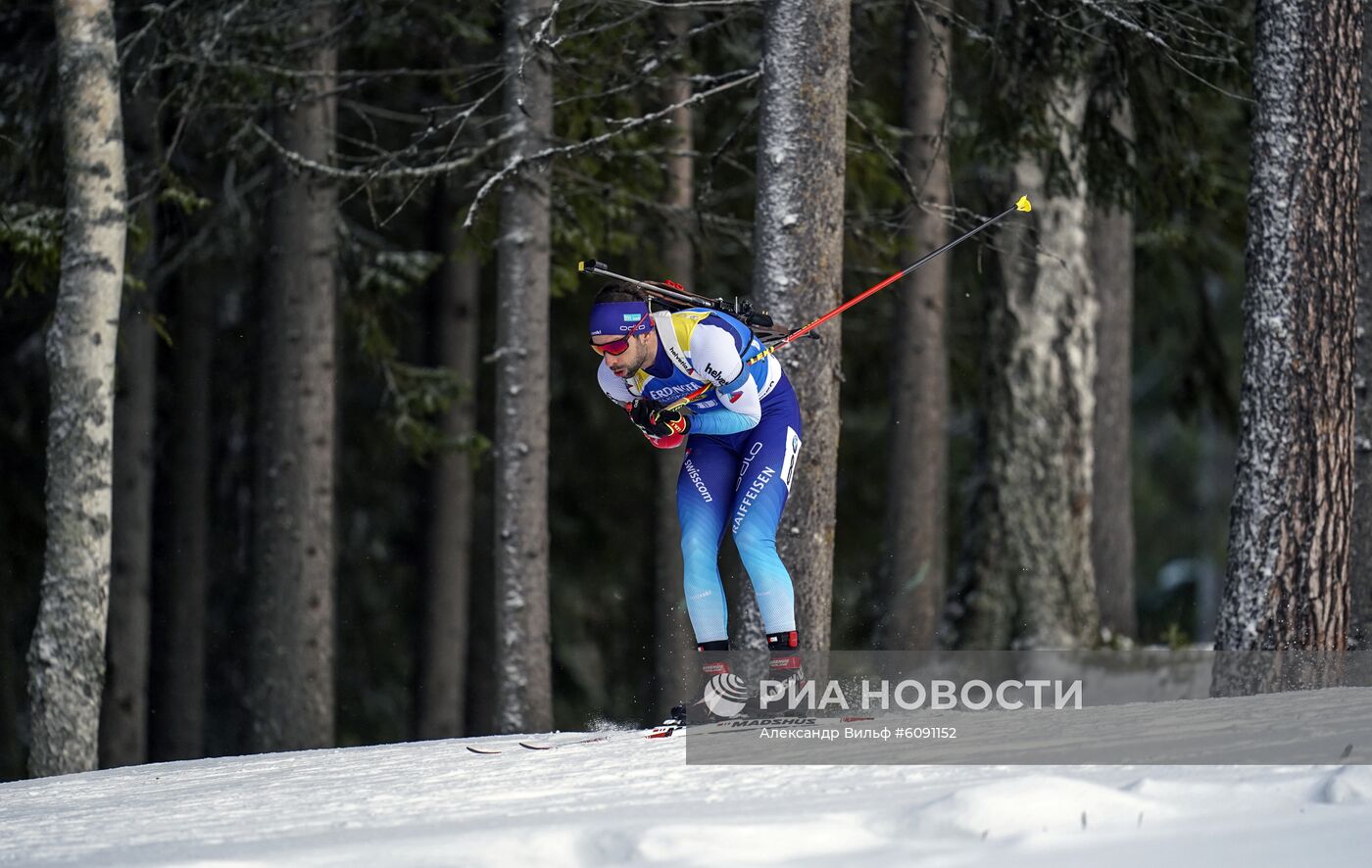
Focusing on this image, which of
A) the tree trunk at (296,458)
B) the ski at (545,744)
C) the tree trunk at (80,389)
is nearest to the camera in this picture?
the ski at (545,744)

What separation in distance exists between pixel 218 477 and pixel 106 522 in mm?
10219

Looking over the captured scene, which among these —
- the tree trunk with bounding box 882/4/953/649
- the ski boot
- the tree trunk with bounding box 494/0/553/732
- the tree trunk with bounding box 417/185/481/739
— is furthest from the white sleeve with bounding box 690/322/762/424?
the tree trunk with bounding box 417/185/481/739

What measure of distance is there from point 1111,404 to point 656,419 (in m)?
10.1

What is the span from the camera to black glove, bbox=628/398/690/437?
7.12 m

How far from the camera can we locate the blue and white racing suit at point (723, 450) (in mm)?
7094

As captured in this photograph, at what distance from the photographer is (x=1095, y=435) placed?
16.0 m

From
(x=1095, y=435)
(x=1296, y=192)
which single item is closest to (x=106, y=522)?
(x=1296, y=192)

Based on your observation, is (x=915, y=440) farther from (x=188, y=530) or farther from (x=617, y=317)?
(x=617, y=317)

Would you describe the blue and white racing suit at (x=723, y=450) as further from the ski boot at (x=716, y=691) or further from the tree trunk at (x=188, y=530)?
the tree trunk at (x=188, y=530)

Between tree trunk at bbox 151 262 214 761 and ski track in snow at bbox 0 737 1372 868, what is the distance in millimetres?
10683

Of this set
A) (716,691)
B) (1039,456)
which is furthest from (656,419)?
(1039,456)

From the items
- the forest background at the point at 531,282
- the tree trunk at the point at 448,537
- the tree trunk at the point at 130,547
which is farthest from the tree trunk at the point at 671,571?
the tree trunk at the point at 130,547

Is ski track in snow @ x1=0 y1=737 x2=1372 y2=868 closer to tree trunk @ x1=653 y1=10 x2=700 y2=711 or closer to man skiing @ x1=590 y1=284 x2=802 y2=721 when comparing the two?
man skiing @ x1=590 y1=284 x2=802 y2=721

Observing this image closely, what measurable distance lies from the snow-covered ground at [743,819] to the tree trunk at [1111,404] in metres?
10.1
